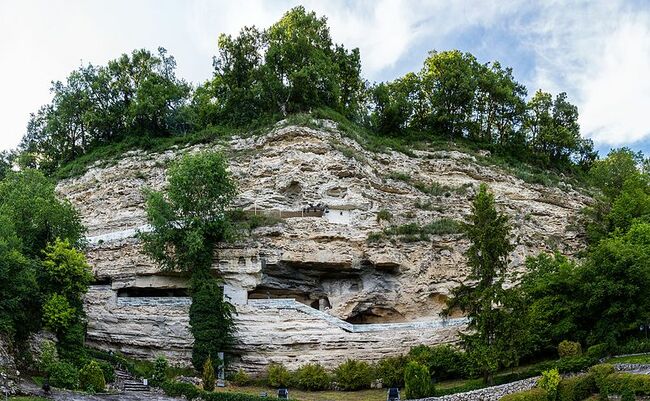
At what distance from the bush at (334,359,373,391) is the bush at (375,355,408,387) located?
1.62ft

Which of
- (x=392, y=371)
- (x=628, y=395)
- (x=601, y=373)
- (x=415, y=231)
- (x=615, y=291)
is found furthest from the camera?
(x=415, y=231)

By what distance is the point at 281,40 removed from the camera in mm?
49938

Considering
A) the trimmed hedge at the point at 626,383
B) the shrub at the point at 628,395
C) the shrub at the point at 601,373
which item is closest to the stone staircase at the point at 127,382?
the shrub at the point at 601,373

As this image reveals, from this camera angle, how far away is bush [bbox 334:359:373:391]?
98.7ft

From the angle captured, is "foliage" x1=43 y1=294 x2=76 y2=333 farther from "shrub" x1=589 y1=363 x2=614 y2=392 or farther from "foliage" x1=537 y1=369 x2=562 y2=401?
"shrub" x1=589 y1=363 x2=614 y2=392

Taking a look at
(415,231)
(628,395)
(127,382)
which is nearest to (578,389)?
(628,395)

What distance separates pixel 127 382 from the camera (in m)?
28.0

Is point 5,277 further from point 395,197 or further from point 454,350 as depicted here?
point 395,197

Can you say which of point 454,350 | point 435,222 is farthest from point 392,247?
point 454,350

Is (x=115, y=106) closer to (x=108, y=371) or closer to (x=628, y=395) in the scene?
(x=108, y=371)

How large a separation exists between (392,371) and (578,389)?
29.8ft

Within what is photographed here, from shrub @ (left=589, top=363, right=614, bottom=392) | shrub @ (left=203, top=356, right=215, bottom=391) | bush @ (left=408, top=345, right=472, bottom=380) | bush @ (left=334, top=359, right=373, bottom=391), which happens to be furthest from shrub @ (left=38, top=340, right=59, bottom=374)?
shrub @ (left=589, top=363, right=614, bottom=392)

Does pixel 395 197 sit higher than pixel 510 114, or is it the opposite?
pixel 510 114

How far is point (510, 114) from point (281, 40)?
63.0 feet
